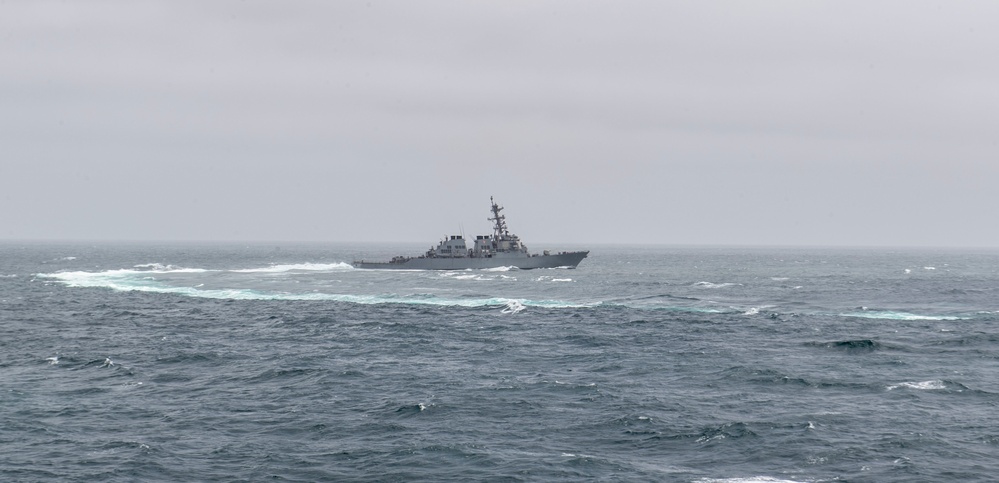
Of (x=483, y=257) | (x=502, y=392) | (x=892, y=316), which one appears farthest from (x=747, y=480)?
(x=483, y=257)

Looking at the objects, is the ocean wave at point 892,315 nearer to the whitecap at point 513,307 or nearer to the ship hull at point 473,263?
the whitecap at point 513,307

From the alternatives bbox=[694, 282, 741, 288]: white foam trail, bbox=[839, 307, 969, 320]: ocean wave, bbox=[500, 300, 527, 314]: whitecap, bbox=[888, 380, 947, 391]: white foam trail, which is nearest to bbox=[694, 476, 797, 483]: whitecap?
bbox=[888, 380, 947, 391]: white foam trail

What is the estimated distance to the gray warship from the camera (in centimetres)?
15712

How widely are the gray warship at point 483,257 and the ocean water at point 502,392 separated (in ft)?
206

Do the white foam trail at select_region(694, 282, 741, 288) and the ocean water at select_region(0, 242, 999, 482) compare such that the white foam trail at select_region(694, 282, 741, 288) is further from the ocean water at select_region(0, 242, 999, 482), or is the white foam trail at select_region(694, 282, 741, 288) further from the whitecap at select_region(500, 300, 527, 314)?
the whitecap at select_region(500, 300, 527, 314)

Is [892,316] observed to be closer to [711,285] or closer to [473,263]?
[711,285]

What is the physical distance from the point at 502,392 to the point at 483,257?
11166 cm

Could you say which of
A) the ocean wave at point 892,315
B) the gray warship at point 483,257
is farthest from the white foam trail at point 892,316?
the gray warship at point 483,257

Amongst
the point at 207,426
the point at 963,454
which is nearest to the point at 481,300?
the point at 207,426

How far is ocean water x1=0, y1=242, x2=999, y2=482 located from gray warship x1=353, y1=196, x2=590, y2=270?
62829mm

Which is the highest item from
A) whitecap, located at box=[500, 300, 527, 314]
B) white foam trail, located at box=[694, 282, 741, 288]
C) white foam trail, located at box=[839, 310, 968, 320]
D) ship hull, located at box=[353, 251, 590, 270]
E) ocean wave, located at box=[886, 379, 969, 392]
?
ship hull, located at box=[353, 251, 590, 270]

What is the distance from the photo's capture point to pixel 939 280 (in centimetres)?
14025

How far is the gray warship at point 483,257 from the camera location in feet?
516

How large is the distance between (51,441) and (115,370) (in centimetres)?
1747
